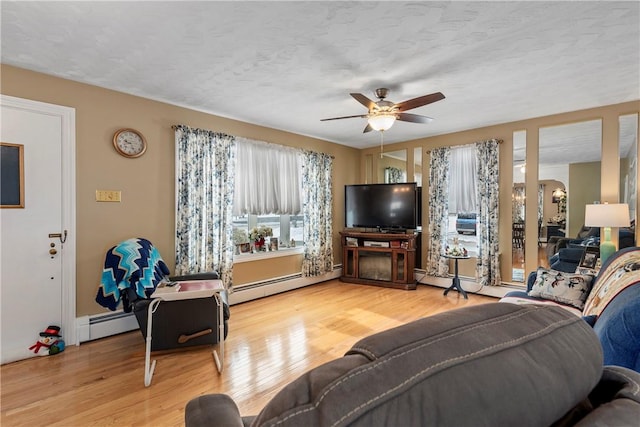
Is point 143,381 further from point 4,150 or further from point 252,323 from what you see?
point 4,150

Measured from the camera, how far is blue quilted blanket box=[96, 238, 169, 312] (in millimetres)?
2576

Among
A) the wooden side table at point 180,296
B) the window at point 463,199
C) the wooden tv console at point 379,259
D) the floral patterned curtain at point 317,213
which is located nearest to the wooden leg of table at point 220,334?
the wooden side table at point 180,296

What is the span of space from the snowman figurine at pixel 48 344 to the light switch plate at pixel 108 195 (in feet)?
4.13

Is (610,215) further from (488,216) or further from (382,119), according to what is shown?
(382,119)

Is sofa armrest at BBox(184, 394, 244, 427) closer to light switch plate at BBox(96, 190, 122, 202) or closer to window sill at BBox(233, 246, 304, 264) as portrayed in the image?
light switch plate at BBox(96, 190, 122, 202)

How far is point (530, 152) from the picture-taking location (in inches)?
168

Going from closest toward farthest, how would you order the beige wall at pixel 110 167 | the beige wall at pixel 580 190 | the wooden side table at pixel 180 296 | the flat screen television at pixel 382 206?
the wooden side table at pixel 180 296, the beige wall at pixel 110 167, the beige wall at pixel 580 190, the flat screen television at pixel 382 206

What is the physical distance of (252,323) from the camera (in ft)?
11.6

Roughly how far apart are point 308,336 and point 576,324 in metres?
2.78

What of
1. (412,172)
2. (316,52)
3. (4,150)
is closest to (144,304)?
(4,150)

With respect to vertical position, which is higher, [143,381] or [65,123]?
[65,123]

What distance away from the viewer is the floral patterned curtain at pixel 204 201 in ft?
12.0

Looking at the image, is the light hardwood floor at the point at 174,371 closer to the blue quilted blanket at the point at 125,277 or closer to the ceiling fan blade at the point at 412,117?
the blue quilted blanket at the point at 125,277

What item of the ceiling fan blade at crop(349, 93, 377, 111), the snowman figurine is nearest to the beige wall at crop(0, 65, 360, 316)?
the snowman figurine
